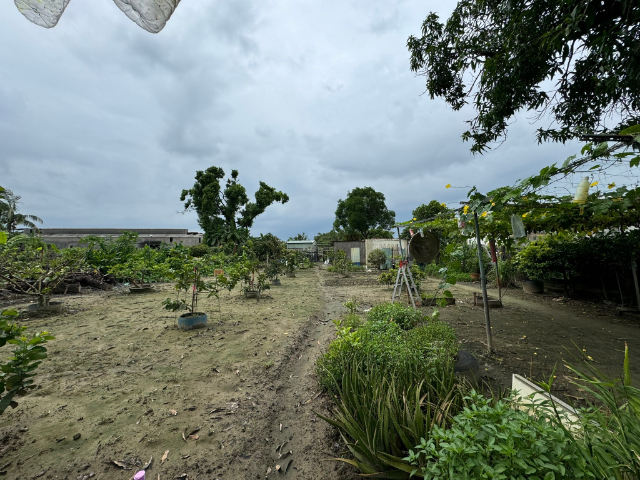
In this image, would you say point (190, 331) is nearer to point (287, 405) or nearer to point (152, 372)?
point (152, 372)

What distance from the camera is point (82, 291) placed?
31.4 feet

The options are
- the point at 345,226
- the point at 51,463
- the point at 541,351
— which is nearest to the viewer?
the point at 51,463

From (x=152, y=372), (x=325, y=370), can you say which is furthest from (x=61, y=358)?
(x=325, y=370)

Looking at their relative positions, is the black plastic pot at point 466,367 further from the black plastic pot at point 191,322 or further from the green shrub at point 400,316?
the black plastic pot at point 191,322

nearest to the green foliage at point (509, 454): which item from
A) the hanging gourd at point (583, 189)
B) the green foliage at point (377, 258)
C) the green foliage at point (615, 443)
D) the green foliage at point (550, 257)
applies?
the green foliage at point (615, 443)

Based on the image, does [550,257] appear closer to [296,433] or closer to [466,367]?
[466,367]

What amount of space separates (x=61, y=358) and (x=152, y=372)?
1552mm

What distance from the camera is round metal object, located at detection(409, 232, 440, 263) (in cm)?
589

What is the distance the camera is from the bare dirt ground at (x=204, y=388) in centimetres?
205

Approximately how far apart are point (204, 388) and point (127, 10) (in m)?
3.34

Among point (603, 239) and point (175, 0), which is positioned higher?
point (175, 0)

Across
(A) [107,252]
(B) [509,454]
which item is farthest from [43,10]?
(A) [107,252]

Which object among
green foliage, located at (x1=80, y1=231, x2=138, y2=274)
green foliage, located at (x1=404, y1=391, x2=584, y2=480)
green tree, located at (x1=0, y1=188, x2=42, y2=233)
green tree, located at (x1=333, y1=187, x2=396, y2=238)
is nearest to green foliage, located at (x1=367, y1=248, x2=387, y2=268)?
green tree, located at (x1=333, y1=187, x2=396, y2=238)

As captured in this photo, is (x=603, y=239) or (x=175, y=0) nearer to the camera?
(x=175, y=0)
